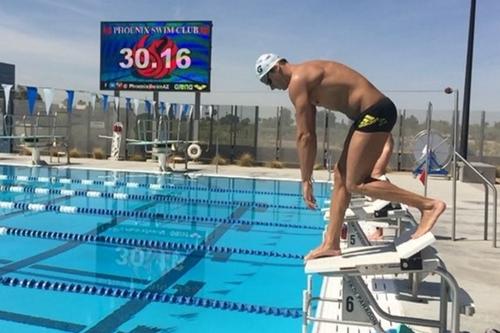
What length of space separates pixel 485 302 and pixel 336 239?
200 cm

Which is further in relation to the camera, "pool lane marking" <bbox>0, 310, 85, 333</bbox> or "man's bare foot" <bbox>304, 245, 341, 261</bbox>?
"pool lane marking" <bbox>0, 310, 85, 333</bbox>

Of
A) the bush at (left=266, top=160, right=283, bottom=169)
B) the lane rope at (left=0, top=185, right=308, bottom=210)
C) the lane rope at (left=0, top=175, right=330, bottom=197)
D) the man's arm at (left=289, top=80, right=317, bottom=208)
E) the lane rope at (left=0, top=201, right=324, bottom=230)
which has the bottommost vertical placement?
the lane rope at (left=0, top=201, right=324, bottom=230)

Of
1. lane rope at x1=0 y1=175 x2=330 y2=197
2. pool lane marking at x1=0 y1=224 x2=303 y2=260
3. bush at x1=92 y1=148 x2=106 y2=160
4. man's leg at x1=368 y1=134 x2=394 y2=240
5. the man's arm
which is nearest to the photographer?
the man's arm

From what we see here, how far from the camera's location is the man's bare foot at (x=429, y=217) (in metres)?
2.73

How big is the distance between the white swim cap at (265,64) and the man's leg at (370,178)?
0.66 m

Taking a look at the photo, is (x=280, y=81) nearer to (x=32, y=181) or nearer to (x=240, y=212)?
(x=240, y=212)

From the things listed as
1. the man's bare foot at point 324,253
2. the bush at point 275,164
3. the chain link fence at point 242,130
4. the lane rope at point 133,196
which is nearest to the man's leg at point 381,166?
the man's bare foot at point 324,253

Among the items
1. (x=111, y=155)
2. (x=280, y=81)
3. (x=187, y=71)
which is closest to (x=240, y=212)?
(x=280, y=81)

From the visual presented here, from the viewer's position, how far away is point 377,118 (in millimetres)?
2871

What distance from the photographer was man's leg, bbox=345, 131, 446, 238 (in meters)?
2.87

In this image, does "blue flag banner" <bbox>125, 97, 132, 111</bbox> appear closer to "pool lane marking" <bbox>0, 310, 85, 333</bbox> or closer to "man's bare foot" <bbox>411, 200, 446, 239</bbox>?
"pool lane marking" <bbox>0, 310, 85, 333</bbox>

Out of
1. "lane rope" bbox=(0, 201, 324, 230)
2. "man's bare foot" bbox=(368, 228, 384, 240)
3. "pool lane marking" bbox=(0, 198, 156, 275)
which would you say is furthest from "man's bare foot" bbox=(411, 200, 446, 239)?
"lane rope" bbox=(0, 201, 324, 230)

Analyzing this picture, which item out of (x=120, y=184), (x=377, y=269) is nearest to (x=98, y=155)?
(x=120, y=184)

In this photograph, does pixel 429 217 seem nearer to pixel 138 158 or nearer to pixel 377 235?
pixel 377 235
